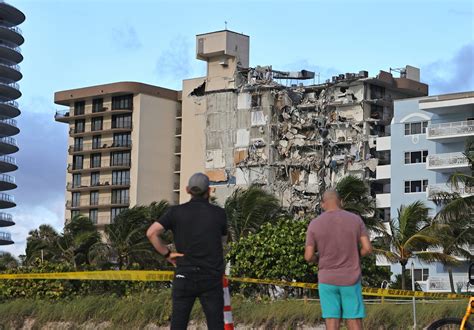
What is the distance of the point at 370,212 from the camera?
186 ft

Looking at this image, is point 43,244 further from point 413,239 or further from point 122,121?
point 122,121

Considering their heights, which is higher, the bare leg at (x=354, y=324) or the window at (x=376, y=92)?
the window at (x=376, y=92)

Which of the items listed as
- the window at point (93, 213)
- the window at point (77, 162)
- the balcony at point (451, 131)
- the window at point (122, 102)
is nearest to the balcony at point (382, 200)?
the balcony at point (451, 131)

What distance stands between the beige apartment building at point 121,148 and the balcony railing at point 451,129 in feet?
A: 138

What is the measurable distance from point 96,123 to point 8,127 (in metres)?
10.9

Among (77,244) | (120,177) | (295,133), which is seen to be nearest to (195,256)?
(77,244)

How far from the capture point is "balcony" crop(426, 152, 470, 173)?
71125 mm

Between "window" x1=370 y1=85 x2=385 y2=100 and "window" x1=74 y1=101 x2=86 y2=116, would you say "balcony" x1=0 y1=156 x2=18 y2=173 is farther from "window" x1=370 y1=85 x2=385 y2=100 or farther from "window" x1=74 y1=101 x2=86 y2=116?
"window" x1=370 y1=85 x2=385 y2=100

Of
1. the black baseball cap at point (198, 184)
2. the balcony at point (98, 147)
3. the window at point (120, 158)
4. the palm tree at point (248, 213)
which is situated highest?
the balcony at point (98, 147)

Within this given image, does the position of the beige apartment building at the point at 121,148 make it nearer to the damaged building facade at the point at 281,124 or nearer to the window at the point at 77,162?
the window at the point at 77,162

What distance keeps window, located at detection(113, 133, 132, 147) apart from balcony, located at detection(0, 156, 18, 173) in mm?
14373

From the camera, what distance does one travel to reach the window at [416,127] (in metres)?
76.6

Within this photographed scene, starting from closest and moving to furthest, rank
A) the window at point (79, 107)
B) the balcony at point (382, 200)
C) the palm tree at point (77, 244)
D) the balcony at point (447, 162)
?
the palm tree at point (77, 244) < the balcony at point (447, 162) < the balcony at point (382, 200) < the window at point (79, 107)

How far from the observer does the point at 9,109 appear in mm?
116188
